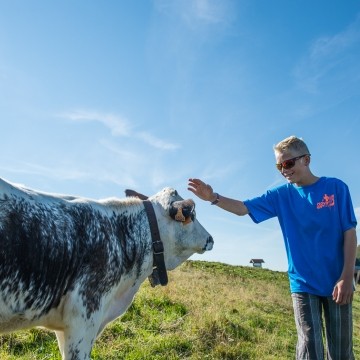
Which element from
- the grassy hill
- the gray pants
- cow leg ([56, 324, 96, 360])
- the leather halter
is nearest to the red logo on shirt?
the gray pants

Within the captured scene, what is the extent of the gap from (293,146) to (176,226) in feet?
6.06

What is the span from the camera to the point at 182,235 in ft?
21.4

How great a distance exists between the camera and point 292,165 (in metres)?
5.91

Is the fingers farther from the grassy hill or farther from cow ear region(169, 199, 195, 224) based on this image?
the grassy hill

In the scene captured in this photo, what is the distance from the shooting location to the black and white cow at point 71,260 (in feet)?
14.0

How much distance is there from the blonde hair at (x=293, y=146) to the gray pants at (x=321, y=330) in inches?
67.7

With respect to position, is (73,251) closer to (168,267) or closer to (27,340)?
(168,267)

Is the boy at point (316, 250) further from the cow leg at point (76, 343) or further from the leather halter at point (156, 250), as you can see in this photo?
the cow leg at point (76, 343)

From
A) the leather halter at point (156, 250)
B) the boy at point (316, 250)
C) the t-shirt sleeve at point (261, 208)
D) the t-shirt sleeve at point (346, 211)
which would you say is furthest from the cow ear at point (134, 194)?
the t-shirt sleeve at point (346, 211)

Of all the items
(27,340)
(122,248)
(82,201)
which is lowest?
(27,340)

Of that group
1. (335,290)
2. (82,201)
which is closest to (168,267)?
(82,201)

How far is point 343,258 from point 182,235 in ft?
6.82

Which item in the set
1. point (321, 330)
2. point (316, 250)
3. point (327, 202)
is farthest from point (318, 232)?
point (321, 330)

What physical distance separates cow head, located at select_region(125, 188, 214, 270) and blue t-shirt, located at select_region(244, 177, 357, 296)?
1.26 metres
